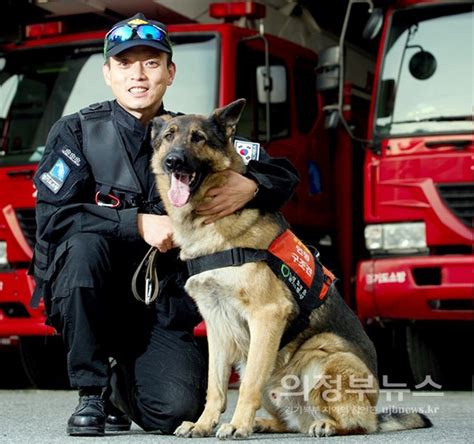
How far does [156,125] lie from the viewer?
5.62 m

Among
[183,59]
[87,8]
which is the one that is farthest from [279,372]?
[87,8]

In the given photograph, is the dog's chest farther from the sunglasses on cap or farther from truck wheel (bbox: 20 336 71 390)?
truck wheel (bbox: 20 336 71 390)

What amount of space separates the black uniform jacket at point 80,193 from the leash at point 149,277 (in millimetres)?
97

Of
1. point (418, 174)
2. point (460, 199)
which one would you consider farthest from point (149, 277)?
point (460, 199)

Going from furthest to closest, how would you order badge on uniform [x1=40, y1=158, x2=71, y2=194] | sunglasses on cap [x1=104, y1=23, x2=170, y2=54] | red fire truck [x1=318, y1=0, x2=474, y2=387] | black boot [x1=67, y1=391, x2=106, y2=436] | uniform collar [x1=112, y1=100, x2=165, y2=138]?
red fire truck [x1=318, y1=0, x2=474, y2=387]
uniform collar [x1=112, y1=100, x2=165, y2=138]
sunglasses on cap [x1=104, y1=23, x2=170, y2=54]
badge on uniform [x1=40, y1=158, x2=71, y2=194]
black boot [x1=67, y1=391, x2=106, y2=436]

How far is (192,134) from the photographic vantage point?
5.45 metres

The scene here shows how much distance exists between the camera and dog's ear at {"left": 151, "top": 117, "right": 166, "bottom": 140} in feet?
18.4

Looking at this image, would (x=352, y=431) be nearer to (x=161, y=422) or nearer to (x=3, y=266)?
(x=161, y=422)

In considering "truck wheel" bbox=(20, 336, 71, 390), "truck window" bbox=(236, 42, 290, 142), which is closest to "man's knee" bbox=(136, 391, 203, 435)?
"truck window" bbox=(236, 42, 290, 142)

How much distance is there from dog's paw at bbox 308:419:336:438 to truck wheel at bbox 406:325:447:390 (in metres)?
3.92

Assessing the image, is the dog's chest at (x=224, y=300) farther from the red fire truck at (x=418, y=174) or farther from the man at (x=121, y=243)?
the red fire truck at (x=418, y=174)

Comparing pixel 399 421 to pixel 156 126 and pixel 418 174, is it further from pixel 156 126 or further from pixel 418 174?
pixel 418 174

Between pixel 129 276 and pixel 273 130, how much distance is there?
11.9 ft

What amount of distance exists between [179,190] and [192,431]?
0.97m
